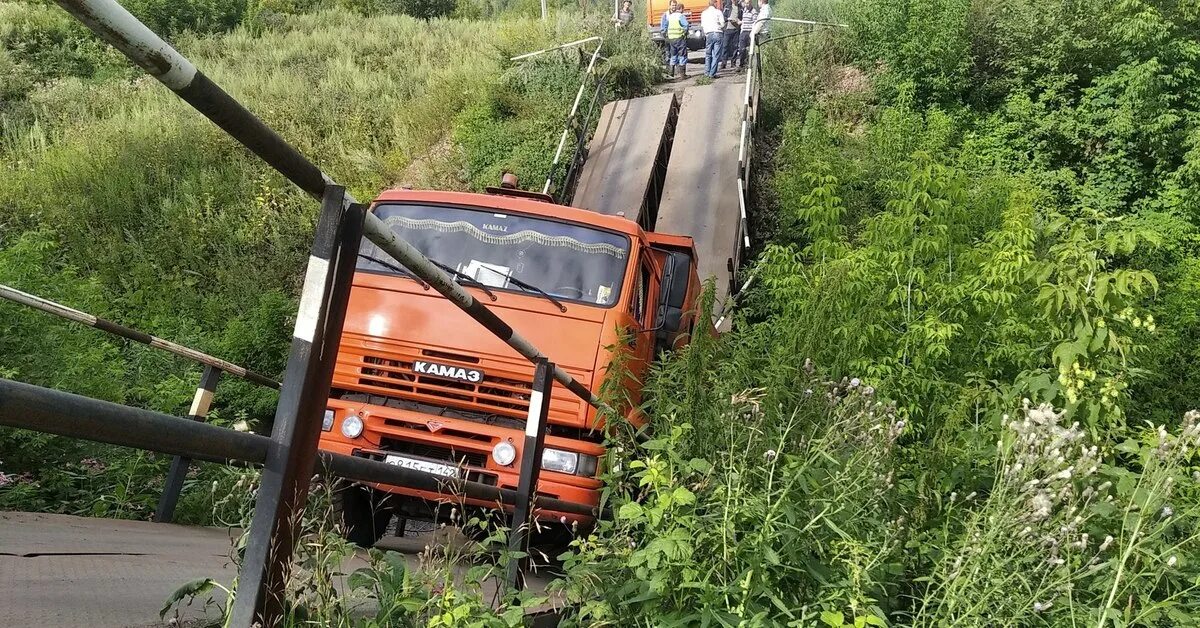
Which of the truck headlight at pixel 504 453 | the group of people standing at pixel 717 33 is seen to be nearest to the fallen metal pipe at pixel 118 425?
the truck headlight at pixel 504 453

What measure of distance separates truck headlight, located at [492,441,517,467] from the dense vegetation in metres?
1.21

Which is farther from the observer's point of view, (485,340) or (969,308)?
(969,308)

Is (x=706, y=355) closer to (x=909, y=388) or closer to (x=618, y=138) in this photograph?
(x=909, y=388)

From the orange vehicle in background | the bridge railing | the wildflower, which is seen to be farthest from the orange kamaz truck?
the orange vehicle in background

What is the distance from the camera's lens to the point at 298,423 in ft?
4.69

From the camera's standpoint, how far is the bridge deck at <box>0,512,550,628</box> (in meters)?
1.83

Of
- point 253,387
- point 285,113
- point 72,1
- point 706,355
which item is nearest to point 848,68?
point 285,113

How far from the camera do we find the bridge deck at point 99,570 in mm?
1829

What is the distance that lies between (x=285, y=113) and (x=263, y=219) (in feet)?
13.3

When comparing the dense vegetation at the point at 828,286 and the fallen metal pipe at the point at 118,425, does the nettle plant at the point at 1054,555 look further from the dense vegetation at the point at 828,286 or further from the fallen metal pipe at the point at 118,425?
the fallen metal pipe at the point at 118,425

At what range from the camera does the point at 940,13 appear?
1385 centimetres

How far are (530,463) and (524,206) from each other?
3140 mm

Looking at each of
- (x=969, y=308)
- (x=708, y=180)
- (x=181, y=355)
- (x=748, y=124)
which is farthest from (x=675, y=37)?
(x=181, y=355)

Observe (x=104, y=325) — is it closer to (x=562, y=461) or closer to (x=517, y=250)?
(x=562, y=461)
